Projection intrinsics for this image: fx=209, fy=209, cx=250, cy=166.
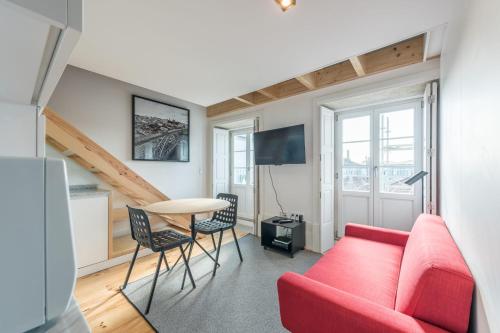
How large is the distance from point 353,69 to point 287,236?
2364 mm

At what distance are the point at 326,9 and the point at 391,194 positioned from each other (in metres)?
2.42

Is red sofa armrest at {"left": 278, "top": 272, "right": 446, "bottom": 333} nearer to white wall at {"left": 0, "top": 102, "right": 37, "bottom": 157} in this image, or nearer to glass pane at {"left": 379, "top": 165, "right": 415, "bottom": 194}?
white wall at {"left": 0, "top": 102, "right": 37, "bottom": 157}

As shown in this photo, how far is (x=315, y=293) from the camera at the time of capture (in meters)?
1.12

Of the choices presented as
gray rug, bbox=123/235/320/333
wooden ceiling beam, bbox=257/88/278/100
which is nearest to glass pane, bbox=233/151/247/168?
wooden ceiling beam, bbox=257/88/278/100

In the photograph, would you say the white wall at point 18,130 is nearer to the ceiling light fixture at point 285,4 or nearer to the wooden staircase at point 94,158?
the ceiling light fixture at point 285,4

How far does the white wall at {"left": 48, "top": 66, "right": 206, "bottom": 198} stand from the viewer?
2664 millimetres

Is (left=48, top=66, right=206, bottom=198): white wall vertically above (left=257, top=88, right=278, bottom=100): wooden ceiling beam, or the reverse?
(left=257, top=88, right=278, bottom=100): wooden ceiling beam

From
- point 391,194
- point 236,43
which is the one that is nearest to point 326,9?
point 236,43

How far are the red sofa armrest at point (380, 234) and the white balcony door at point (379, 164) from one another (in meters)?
0.71

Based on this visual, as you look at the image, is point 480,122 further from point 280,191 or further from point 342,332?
point 280,191

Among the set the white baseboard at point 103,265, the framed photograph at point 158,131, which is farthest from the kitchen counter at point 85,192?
the white baseboard at point 103,265

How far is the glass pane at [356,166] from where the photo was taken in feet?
9.98

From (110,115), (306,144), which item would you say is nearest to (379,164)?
(306,144)

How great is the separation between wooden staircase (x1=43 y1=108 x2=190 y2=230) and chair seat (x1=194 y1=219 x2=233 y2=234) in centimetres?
59
